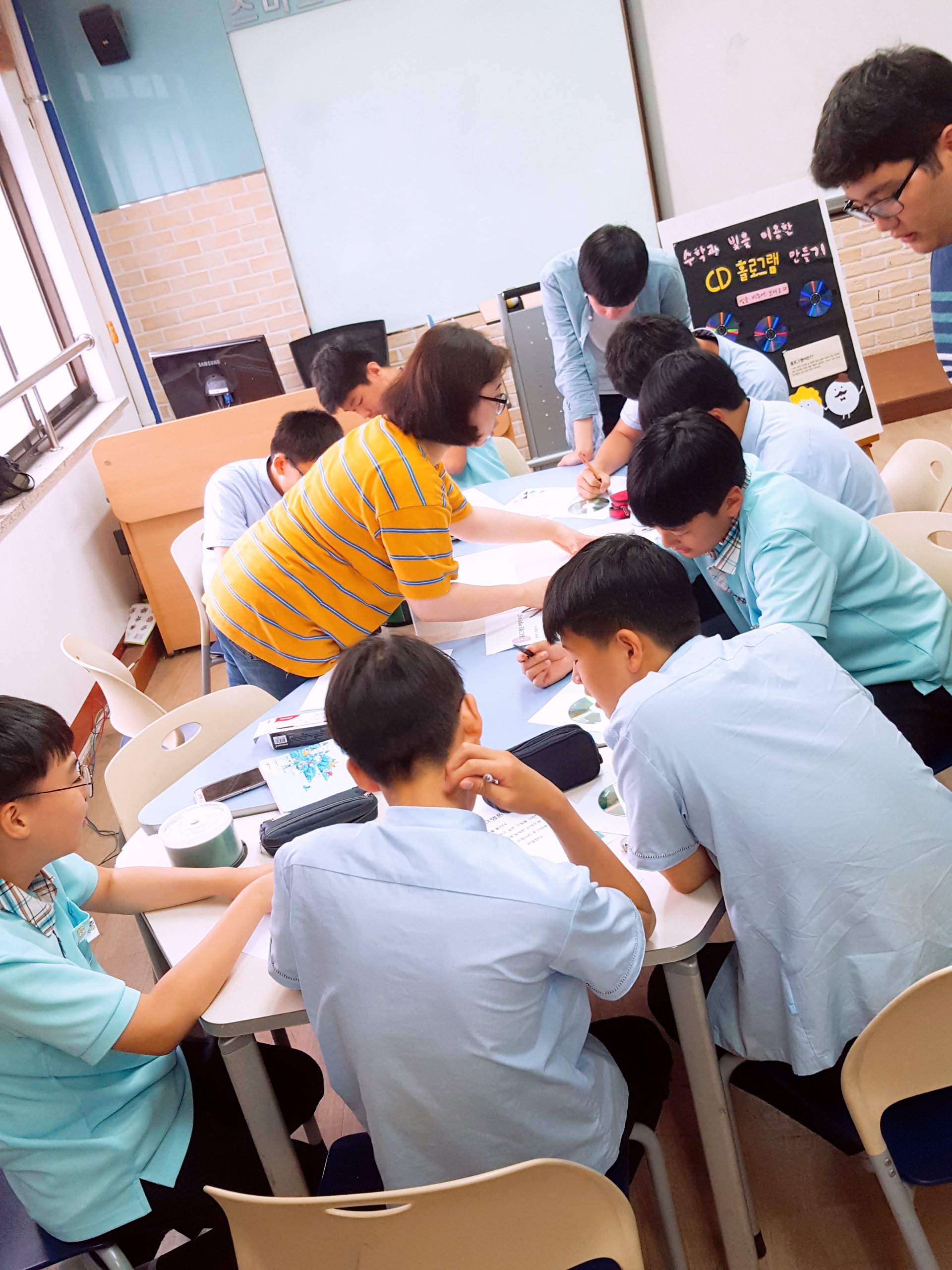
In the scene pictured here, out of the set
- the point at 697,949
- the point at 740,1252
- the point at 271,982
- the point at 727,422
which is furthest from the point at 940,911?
the point at 727,422

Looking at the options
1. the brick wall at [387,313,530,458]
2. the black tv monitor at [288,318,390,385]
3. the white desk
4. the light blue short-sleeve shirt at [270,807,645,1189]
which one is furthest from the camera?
the brick wall at [387,313,530,458]

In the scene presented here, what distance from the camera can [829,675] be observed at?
125cm

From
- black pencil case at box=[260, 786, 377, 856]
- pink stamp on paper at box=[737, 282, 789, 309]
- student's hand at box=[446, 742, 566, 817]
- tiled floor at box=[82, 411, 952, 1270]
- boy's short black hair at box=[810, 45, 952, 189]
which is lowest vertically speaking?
tiled floor at box=[82, 411, 952, 1270]

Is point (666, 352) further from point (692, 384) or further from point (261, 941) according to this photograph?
point (261, 941)

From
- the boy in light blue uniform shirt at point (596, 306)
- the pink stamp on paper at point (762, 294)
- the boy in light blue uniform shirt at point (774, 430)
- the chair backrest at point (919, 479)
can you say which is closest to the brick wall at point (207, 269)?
the boy in light blue uniform shirt at point (596, 306)

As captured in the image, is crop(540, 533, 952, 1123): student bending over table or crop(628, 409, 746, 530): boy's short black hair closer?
crop(540, 533, 952, 1123): student bending over table

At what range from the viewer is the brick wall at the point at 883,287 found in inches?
196

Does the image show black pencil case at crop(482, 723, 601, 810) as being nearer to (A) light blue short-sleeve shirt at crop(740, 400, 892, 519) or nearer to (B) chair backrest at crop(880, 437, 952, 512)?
(A) light blue short-sleeve shirt at crop(740, 400, 892, 519)

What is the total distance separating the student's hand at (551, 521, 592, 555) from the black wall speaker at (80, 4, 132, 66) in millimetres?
3921

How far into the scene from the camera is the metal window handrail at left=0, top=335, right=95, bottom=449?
3.63 meters

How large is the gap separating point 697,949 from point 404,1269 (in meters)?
0.50

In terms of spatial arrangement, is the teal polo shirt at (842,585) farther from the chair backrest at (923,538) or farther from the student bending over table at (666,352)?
the student bending over table at (666,352)

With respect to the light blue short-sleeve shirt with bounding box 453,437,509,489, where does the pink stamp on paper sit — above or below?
above

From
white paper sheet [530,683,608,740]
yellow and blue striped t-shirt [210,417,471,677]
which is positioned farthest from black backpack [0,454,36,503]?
white paper sheet [530,683,608,740]
